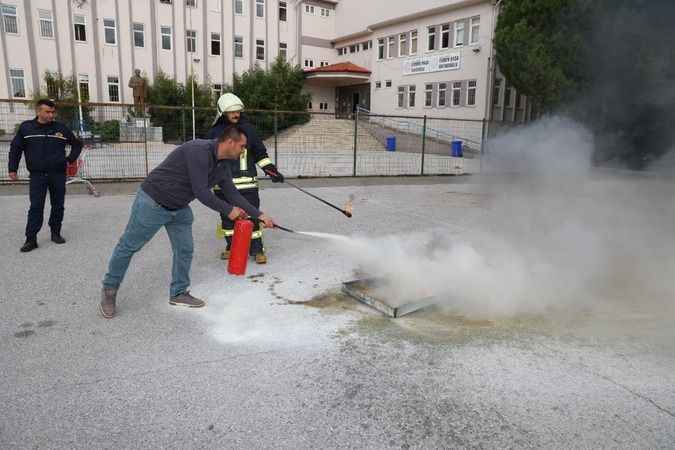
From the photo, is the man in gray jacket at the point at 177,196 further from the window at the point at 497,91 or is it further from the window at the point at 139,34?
the window at the point at 139,34

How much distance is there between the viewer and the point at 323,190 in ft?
36.7

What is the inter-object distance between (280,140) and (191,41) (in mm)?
21804

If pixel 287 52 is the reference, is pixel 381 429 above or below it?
below

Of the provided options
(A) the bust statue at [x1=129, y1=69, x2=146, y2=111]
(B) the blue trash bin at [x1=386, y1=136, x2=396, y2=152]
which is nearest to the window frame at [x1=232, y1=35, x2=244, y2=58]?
(A) the bust statue at [x1=129, y1=69, x2=146, y2=111]

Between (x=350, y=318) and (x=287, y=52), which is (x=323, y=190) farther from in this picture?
(x=287, y=52)

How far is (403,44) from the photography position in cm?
2925

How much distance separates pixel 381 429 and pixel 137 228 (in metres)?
2.34

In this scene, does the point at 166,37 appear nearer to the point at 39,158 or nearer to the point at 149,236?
the point at 39,158

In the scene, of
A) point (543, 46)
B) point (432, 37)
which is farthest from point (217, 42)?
point (543, 46)

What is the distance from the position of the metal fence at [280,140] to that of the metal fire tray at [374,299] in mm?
6510

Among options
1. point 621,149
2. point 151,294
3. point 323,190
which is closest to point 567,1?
point 621,149

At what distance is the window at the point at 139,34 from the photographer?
30031mm

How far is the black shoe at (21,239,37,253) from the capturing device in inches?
223

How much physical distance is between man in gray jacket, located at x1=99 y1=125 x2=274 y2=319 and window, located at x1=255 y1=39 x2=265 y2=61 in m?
33.1
